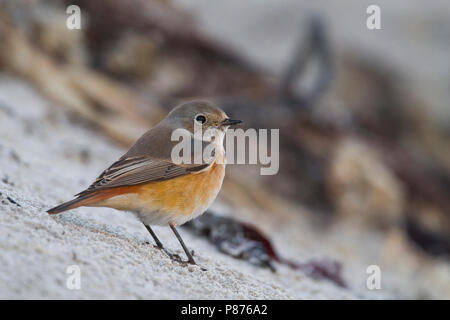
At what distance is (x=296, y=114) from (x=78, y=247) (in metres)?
8.19

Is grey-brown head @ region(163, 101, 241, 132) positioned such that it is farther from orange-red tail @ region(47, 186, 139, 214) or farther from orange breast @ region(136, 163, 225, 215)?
orange-red tail @ region(47, 186, 139, 214)

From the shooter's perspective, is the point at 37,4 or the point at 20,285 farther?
the point at 37,4

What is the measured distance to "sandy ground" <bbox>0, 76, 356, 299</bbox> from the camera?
11.5ft

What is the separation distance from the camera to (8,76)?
29.3 ft

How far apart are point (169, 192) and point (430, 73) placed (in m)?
13.9

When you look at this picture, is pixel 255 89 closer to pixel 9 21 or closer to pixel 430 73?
pixel 9 21

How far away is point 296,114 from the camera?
11.7 metres

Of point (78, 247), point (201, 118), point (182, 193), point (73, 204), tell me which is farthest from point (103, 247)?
point (201, 118)

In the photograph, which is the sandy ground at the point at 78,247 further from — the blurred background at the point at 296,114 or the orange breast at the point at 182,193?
the blurred background at the point at 296,114

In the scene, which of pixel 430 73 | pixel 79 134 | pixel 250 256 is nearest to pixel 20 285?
pixel 250 256

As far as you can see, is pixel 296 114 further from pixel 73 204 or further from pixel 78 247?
pixel 78 247

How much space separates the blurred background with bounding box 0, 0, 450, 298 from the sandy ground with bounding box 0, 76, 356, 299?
0.95 metres

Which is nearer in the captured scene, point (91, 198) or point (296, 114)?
point (91, 198)

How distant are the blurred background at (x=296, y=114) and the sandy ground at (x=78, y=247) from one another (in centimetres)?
95
